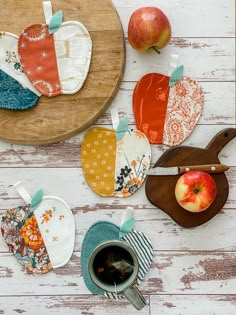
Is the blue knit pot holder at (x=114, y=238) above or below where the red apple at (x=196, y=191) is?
below

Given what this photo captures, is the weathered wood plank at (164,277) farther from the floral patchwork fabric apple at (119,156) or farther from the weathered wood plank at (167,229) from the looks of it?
the floral patchwork fabric apple at (119,156)

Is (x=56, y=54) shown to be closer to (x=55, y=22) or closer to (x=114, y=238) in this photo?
(x=55, y=22)

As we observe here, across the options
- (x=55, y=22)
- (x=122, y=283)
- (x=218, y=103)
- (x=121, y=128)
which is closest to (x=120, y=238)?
(x=122, y=283)

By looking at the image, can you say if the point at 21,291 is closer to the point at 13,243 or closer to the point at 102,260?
the point at 13,243

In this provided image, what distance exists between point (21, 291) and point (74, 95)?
40 centimetres

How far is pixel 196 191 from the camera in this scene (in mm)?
1016

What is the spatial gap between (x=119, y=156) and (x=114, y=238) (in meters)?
0.16

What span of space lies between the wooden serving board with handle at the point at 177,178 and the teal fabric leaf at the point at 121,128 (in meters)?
0.09

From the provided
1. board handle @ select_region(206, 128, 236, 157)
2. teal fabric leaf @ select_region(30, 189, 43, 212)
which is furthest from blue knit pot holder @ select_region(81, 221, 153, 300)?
board handle @ select_region(206, 128, 236, 157)

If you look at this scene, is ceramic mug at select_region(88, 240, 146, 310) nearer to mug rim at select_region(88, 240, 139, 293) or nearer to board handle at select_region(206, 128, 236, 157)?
mug rim at select_region(88, 240, 139, 293)

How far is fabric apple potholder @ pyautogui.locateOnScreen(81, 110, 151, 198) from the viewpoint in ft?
3.49

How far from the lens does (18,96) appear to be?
1.03 m

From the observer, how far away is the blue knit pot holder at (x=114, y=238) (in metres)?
1.06

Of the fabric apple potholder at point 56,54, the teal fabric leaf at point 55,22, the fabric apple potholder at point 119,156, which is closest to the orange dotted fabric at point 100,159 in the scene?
the fabric apple potholder at point 119,156
